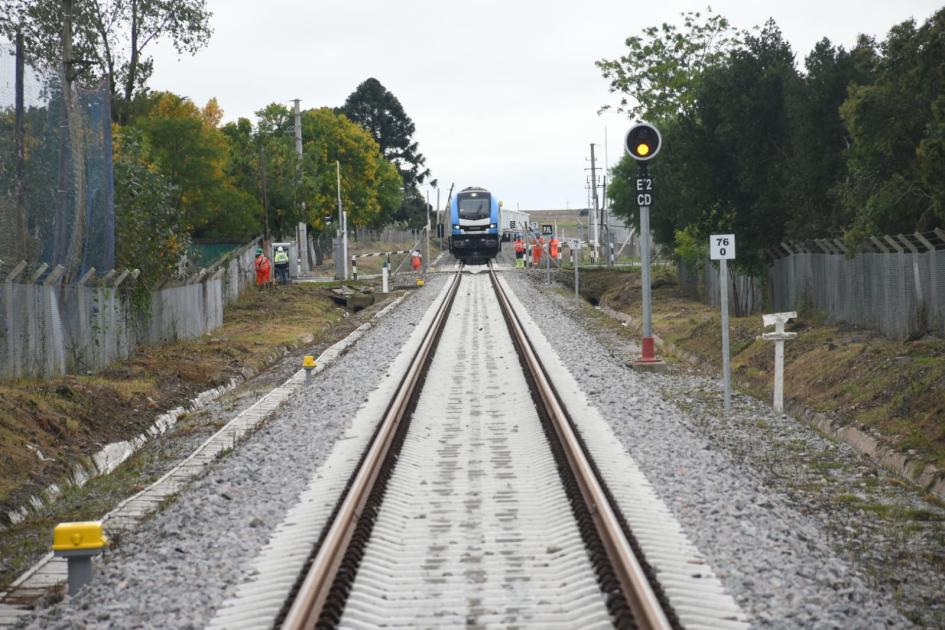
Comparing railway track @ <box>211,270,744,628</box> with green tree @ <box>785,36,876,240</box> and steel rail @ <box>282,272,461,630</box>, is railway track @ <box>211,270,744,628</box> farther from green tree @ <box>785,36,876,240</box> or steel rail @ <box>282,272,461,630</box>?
green tree @ <box>785,36,876,240</box>

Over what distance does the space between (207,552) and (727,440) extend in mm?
A: 6858

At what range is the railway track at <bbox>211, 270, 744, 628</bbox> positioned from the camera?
22.4 feet

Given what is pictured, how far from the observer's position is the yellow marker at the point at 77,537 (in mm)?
7656

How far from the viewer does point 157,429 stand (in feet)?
53.5

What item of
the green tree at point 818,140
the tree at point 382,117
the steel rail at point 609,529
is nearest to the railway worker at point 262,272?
the green tree at point 818,140

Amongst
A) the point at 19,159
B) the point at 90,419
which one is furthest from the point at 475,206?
the point at 90,419

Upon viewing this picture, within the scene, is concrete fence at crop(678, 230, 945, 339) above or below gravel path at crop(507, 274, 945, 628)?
above

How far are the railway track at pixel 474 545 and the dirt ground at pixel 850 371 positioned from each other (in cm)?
372

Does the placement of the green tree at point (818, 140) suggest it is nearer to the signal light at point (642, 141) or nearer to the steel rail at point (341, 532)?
the signal light at point (642, 141)

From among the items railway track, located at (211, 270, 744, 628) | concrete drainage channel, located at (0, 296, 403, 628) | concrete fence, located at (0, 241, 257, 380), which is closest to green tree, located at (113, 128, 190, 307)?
concrete fence, located at (0, 241, 257, 380)

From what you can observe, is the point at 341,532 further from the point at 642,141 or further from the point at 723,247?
the point at 642,141

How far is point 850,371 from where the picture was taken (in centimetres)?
1745

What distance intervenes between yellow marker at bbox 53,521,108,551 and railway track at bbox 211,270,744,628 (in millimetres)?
1071

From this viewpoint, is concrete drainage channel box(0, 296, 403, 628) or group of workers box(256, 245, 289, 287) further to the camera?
group of workers box(256, 245, 289, 287)
